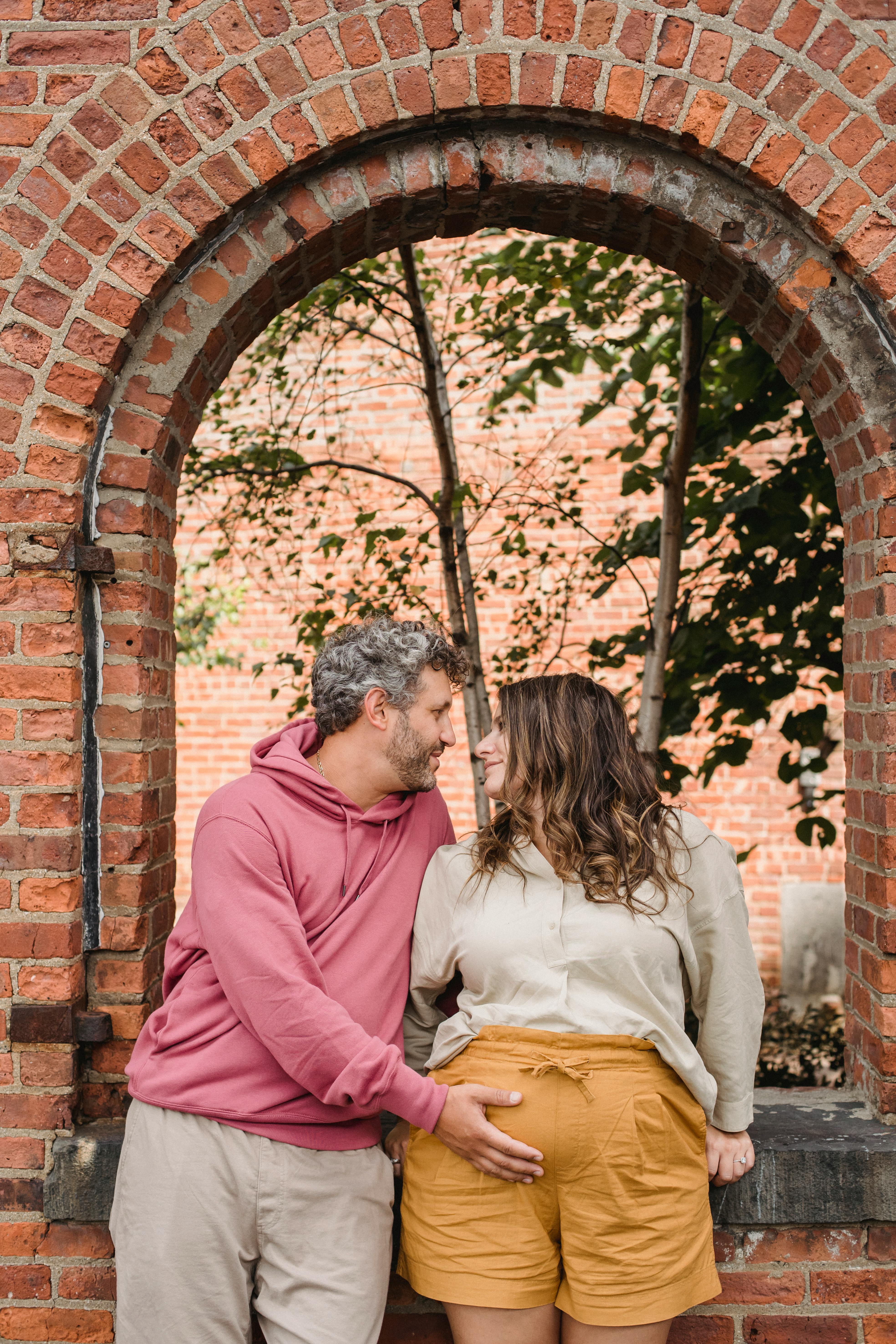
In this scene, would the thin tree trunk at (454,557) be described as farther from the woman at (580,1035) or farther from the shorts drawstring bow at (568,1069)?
the shorts drawstring bow at (568,1069)

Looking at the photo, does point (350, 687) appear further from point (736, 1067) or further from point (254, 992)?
point (736, 1067)

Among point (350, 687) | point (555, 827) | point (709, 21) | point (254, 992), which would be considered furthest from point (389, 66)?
point (254, 992)

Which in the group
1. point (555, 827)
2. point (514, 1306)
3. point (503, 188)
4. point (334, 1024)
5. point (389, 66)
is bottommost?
point (514, 1306)

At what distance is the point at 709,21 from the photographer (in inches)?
90.5

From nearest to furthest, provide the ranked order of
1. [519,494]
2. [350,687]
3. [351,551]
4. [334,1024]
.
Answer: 1. [334,1024]
2. [350,687]
3. [519,494]
4. [351,551]

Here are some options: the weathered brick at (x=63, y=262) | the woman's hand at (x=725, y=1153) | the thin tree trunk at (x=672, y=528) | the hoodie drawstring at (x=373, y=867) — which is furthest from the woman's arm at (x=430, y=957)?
the thin tree trunk at (x=672, y=528)

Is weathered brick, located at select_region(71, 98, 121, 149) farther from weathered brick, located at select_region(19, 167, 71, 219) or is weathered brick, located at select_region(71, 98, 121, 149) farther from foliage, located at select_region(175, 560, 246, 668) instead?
foliage, located at select_region(175, 560, 246, 668)

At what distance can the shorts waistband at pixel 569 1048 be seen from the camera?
6.23ft

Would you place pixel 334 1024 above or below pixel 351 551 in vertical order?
below

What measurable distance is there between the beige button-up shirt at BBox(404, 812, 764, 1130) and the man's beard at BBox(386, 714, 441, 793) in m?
0.17

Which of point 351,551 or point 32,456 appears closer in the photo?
point 32,456

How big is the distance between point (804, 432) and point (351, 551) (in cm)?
339

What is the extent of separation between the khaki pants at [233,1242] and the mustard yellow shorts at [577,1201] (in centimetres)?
16

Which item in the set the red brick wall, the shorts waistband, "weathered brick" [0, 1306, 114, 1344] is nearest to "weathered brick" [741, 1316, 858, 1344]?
the red brick wall
